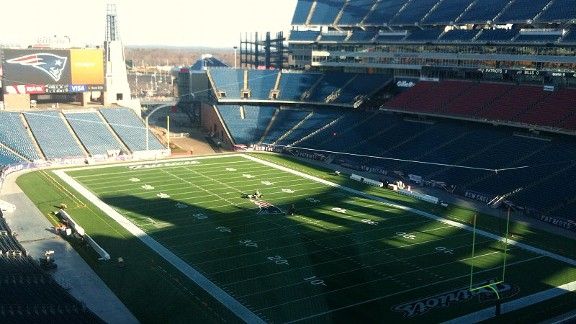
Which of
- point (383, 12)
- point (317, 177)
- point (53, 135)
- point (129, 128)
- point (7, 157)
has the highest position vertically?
point (383, 12)

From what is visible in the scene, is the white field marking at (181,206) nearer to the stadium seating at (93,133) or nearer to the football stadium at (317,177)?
the football stadium at (317,177)

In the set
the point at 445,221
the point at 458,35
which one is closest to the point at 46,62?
the point at 458,35

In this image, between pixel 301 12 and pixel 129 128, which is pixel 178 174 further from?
pixel 301 12

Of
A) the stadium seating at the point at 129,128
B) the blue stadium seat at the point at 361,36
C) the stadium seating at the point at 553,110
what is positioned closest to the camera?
the stadium seating at the point at 553,110

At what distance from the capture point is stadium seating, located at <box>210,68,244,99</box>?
6112cm

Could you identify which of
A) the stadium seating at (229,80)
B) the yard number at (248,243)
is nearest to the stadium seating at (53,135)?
the stadium seating at (229,80)

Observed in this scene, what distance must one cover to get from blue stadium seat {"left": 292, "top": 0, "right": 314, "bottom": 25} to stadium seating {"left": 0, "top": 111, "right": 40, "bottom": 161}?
107 ft

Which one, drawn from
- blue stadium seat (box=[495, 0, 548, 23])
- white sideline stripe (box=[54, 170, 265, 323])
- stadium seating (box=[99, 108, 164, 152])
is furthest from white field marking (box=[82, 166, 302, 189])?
blue stadium seat (box=[495, 0, 548, 23])

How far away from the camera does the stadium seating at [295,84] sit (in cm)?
6103

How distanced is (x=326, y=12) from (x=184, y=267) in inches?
1949

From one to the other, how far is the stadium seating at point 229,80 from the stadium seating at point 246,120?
167 centimetres

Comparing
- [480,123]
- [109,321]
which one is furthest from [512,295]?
[480,123]

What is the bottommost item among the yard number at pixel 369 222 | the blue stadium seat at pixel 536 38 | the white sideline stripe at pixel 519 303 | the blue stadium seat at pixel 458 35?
the white sideline stripe at pixel 519 303

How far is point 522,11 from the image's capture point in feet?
160
